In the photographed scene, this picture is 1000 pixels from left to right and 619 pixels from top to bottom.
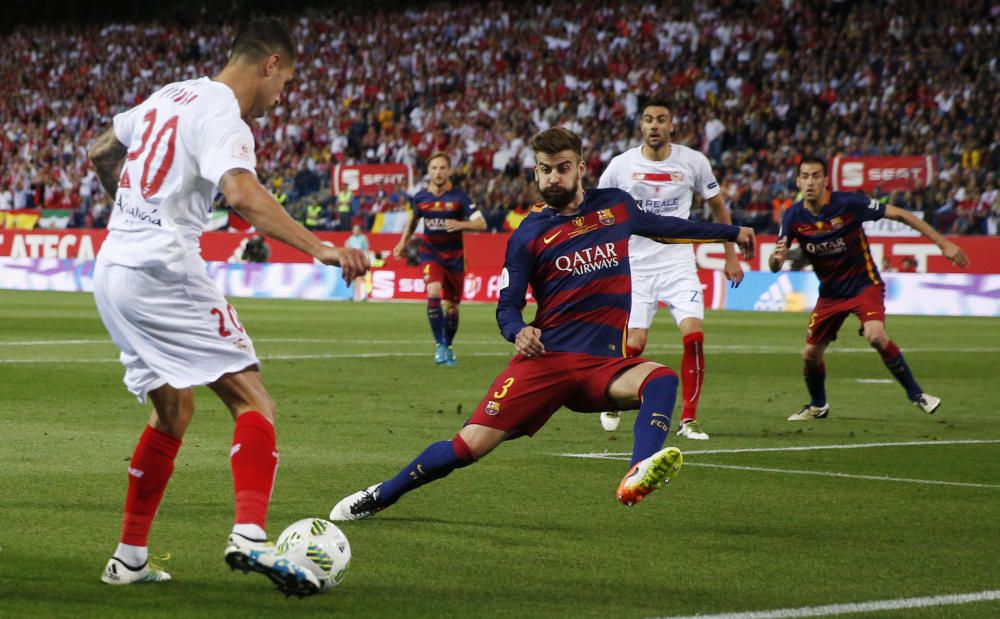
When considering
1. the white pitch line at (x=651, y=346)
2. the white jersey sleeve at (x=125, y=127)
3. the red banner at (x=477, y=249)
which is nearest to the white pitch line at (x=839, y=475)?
the white jersey sleeve at (x=125, y=127)

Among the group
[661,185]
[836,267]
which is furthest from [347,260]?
[836,267]

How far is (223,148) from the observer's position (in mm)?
5367

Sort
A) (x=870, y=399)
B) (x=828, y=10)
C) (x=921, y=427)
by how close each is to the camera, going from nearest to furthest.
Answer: (x=921, y=427)
(x=870, y=399)
(x=828, y=10)

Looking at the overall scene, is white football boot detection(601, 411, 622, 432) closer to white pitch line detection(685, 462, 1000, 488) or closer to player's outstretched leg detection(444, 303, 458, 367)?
white pitch line detection(685, 462, 1000, 488)

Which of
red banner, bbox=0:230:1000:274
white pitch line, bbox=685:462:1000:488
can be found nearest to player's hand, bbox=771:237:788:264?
white pitch line, bbox=685:462:1000:488

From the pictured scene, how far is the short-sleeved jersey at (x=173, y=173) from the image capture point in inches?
215

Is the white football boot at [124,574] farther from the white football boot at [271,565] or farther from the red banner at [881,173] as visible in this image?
the red banner at [881,173]

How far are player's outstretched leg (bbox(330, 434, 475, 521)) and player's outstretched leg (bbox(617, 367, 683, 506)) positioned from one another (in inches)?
30.2

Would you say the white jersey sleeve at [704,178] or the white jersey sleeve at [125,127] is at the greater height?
the white jersey sleeve at [125,127]

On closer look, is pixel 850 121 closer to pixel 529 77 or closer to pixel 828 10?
pixel 828 10

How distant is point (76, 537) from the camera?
6742 mm

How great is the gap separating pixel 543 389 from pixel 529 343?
0.81 ft

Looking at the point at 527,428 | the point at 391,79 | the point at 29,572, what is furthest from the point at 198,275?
the point at 391,79

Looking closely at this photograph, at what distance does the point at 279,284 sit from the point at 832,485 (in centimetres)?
2779
